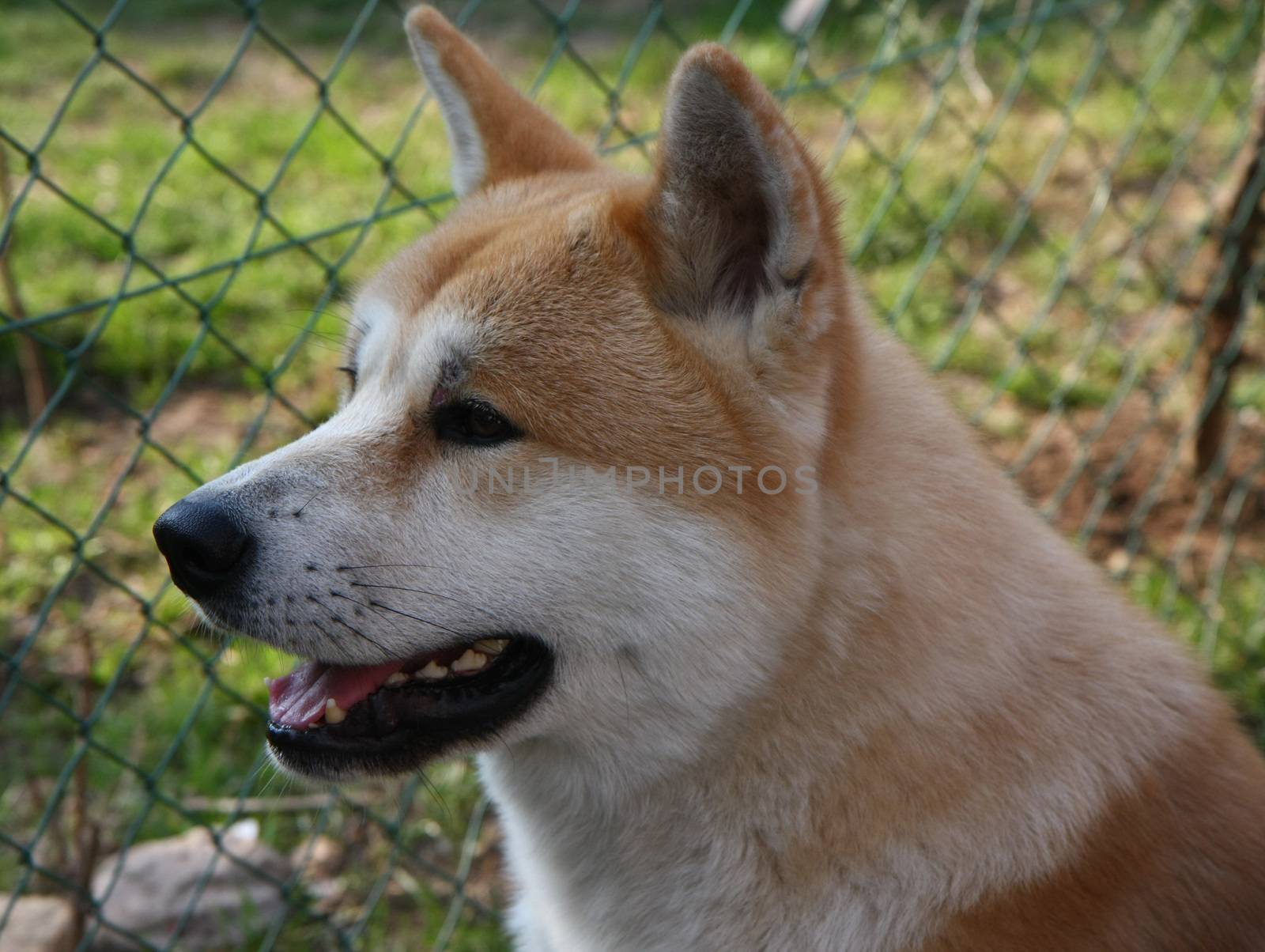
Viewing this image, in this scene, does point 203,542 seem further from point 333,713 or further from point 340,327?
point 340,327

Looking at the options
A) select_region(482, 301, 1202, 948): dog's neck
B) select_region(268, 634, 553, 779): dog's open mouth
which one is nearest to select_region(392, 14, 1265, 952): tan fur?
select_region(482, 301, 1202, 948): dog's neck

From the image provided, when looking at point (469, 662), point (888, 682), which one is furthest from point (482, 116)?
point (888, 682)

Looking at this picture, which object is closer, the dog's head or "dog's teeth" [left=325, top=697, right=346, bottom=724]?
the dog's head

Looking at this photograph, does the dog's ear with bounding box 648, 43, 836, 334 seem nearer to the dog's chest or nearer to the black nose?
the black nose

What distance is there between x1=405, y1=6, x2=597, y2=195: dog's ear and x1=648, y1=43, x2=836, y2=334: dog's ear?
66 centimetres

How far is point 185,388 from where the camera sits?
4.61m

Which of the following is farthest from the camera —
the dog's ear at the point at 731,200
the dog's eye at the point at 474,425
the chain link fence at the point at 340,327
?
the chain link fence at the point at 340,327

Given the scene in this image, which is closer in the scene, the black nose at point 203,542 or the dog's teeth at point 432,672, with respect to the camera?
the black nose at point 203,542

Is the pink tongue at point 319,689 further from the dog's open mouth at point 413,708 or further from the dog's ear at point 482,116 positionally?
the dog's ear at point 482,116

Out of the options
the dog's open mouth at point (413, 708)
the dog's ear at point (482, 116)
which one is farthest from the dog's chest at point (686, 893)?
the dog's ear at point (482, 116)

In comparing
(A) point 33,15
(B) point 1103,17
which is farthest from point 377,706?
(A) point 33,15

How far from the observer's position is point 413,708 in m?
2.11

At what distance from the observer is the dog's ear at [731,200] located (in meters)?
1.80

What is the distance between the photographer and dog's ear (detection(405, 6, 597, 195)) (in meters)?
2.53
